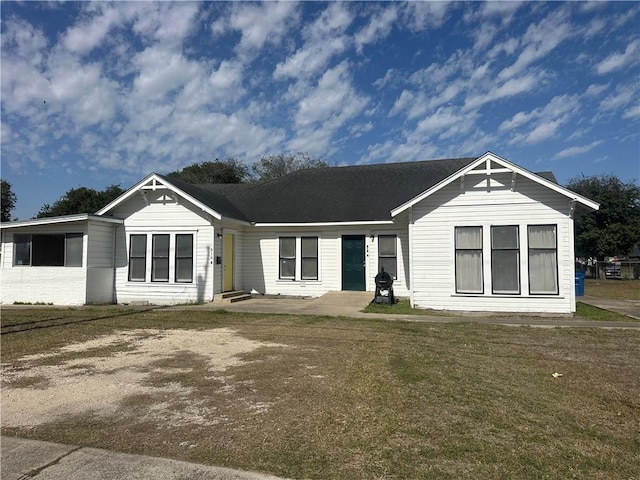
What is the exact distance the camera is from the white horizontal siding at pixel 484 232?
12.2 metres

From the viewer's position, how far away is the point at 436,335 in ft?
29.7

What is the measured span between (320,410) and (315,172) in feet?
59.3

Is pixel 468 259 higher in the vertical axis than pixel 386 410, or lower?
higher

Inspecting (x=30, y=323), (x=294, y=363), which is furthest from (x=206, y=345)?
(x=30, y=323)

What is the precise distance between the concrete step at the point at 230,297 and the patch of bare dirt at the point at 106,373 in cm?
580

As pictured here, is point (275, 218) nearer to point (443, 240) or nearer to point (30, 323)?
point (443, 240)

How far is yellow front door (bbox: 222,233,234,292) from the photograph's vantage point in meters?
16.2

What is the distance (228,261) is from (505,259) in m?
9.75

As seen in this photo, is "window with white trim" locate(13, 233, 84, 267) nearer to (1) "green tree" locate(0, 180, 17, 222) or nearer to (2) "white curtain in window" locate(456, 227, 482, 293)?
(2) "white curtain in window" locate(456, 227, 482, 293)

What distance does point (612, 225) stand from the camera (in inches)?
1519

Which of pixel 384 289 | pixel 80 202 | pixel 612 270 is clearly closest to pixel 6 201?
pixel 80 202

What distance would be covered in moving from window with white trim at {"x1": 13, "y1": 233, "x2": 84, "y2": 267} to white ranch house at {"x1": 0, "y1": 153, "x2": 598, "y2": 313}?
0.04 meters

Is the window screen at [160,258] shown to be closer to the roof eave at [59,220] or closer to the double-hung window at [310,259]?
the roof eave at [59,220]

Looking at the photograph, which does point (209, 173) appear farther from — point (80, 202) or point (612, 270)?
point (612, 270)
